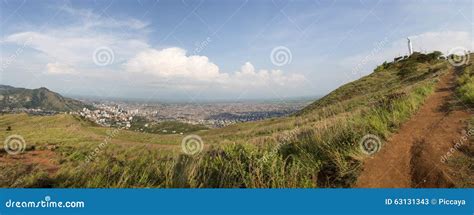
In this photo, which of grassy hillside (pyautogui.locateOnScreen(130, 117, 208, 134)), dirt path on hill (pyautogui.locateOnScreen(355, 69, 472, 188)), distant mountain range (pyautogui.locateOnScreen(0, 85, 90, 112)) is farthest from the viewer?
distant mountain range (pyautogui.locateOnScreen(0, 85, 90, 112))

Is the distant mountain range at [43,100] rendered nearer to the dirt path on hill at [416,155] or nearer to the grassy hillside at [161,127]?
the grassy hillside at [161,127]

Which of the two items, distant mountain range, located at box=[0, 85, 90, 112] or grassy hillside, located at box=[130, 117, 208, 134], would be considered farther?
distant mountain range, located at box=[0, 85, 90, 112]

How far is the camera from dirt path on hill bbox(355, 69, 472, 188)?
621cm

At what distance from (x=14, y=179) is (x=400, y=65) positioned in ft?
180

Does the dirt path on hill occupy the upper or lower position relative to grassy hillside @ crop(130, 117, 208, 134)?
upper

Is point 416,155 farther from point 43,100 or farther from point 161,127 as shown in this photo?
point 43,100

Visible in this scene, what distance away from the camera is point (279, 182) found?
18.9 feet

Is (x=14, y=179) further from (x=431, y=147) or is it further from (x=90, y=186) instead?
(x=431, y=147)

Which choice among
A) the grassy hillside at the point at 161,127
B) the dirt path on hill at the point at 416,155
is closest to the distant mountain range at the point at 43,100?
the grassy hillside at the point at 161,127

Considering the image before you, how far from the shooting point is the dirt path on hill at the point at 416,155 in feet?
20.4

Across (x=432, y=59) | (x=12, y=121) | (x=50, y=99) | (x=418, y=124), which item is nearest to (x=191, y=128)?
(x=12, y=121)

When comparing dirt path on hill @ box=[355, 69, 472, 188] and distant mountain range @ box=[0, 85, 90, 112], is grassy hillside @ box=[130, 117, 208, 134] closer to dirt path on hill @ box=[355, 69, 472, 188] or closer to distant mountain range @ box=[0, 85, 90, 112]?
dirt path on hill @ box=[355, 69, 472, 188]

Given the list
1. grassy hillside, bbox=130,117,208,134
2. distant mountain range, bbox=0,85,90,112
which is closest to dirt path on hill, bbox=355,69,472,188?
grassy hillside, bbox=130,117,208,134

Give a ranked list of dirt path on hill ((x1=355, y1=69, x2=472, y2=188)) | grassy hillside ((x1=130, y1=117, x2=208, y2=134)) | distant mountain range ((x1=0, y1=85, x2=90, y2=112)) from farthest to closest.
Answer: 1. distant mountain range ((x1=0, y1=85, x2=90, y2=112))
2. grassy hillside ((x1=130, y1=117, x2=208, y2=134))
3. dirt path on hill ((x1=355, y1=69, x2=472, y2=188))
